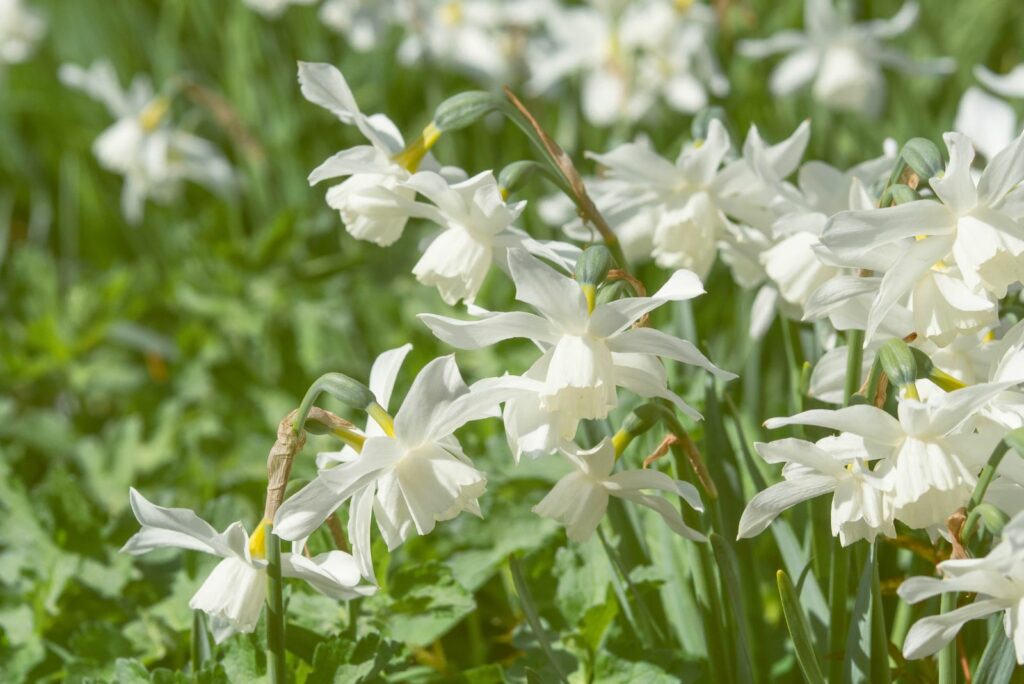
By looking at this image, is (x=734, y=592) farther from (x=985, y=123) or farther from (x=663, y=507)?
(x=985, y=123)

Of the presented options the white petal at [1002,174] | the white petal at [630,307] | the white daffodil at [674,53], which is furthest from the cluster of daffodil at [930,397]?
the white daffodil at [674,53]

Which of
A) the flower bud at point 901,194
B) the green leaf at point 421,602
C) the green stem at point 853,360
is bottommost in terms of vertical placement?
the green leaf at point 421,602

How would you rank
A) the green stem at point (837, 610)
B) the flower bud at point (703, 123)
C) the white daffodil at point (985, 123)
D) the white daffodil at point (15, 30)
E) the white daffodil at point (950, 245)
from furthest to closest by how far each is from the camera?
the white daffodil at point (15, 30) → the white daffodil at point (985, 123) → the flower bud at point (703, 123) → the green stem at point (837, 610) → the white daffodil at point (950, 245)

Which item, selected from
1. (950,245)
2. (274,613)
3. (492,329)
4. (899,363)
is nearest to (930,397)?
(899,363)

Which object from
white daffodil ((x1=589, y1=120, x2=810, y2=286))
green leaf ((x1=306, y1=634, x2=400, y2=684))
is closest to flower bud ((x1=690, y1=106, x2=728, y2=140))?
white daffodil ((x1=589, y1=120, x2=810, y2=286))

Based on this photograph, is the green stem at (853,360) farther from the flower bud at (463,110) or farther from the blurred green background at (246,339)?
the flower bud at (463,110)

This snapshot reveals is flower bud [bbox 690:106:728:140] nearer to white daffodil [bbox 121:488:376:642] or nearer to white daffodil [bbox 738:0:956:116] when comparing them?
white daffodil [bbox 121:488:376:642]
